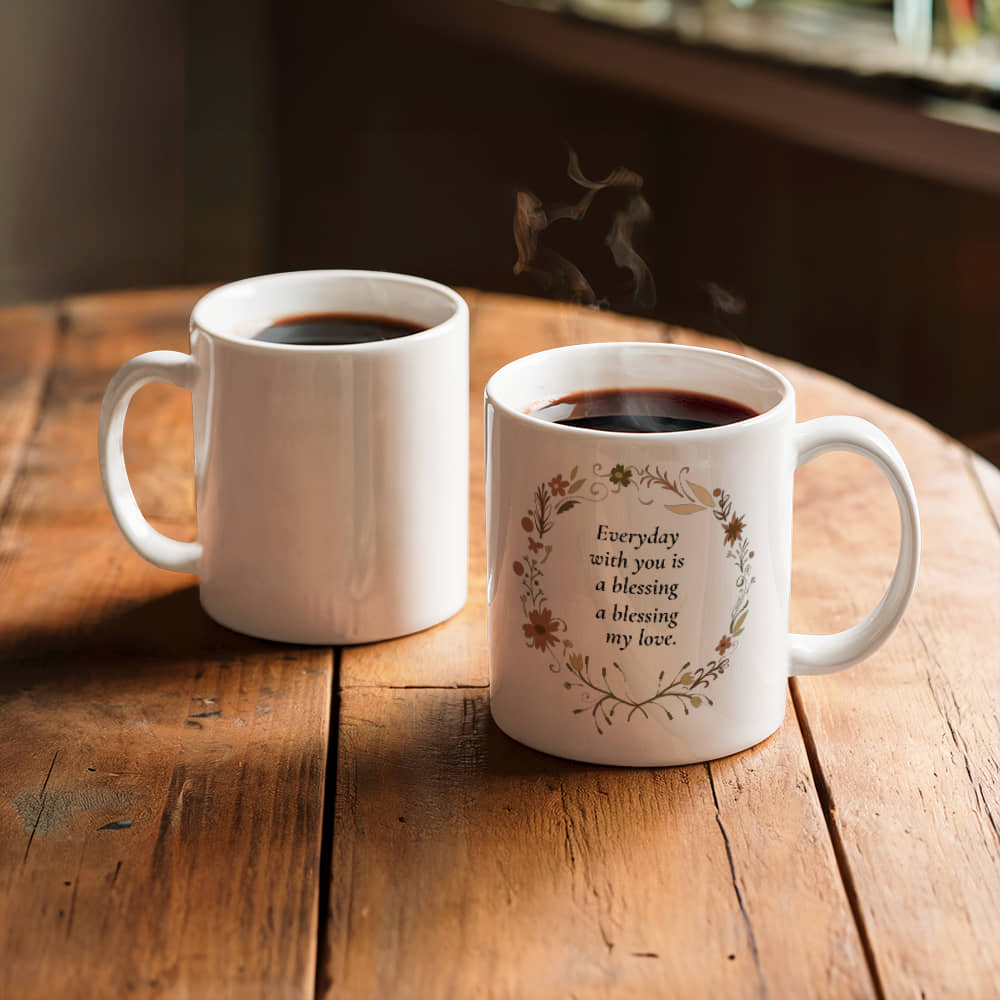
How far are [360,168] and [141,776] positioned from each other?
274cm

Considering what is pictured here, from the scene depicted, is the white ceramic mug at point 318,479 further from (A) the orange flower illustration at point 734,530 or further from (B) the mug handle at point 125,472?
(A) the orange flower illustration at point 734,530

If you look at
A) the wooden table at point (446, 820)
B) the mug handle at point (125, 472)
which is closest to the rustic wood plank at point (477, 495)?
the wooden table at point (446, 820)

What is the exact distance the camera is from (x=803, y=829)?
21.8 inches

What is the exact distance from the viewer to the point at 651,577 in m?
0.56

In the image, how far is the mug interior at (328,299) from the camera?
0.75 m

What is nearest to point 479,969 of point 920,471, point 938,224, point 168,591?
point 168,591

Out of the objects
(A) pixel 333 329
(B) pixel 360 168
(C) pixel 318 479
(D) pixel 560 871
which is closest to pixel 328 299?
(A) pixel 333 329

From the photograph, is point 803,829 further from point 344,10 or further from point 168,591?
point 344,10

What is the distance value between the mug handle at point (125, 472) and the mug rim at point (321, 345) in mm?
33

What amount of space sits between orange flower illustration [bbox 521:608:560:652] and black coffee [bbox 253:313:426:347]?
23cm

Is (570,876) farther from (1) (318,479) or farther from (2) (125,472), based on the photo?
(2) (125,472)

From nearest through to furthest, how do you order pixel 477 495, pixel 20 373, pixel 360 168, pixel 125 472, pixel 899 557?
pixel 899 557 → pixel 125 472 → pixel 477 495 → pixel 20 373 → pixel 360 168

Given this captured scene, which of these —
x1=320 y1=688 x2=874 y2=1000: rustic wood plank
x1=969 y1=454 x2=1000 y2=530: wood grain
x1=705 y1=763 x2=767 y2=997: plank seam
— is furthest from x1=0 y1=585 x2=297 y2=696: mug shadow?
x1=969 y1=454 x2=1000 y2=530: wood grain

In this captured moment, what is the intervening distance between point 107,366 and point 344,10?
2227 mm
